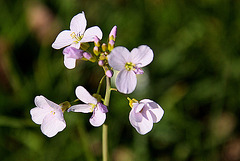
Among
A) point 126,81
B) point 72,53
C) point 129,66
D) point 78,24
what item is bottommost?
point 126,81

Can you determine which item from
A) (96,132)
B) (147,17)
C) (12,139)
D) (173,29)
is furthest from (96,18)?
(12,139)

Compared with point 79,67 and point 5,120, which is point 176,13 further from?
point 5,120

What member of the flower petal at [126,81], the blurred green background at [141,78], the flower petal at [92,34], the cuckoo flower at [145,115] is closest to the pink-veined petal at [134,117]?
the cuckoo flower at [145,115]

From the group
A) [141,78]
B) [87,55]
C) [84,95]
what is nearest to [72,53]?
[87,55]

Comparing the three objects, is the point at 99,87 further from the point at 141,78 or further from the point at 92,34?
the point at 141,78

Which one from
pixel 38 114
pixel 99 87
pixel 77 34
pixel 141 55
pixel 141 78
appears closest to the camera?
pixel 141 55
